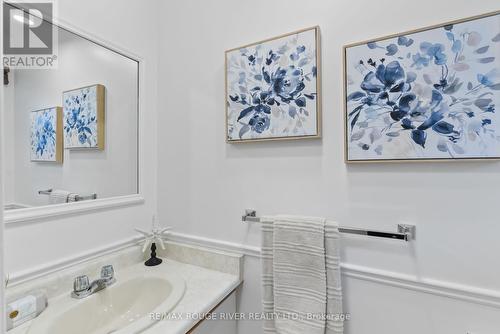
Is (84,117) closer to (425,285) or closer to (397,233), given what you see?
(397,233)

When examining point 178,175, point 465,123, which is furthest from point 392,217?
point 178,175

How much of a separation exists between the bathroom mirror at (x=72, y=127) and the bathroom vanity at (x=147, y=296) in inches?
13.1

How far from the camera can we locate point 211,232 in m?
1.39

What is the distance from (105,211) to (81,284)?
12.9 inches

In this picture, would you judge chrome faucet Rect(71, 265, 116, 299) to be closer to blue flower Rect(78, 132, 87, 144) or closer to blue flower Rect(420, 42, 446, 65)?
blue flower Rect(78, 132, 87, 144)

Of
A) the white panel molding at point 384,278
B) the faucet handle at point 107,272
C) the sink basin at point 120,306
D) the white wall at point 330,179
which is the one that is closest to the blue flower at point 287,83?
the white wall at point 330,179

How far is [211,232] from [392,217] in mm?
849

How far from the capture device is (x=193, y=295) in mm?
1120

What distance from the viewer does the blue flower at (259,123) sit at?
1208 millimetres

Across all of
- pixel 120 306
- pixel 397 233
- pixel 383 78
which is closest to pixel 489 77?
pixel 383 78

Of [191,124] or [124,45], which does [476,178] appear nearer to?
[191,124]

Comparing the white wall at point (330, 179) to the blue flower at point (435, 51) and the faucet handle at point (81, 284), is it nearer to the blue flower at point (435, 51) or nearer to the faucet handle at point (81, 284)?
the blue flower at point (435, 51)

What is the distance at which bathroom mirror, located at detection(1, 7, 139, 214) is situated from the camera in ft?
3.32

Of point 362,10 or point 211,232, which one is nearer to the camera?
point 362,10
